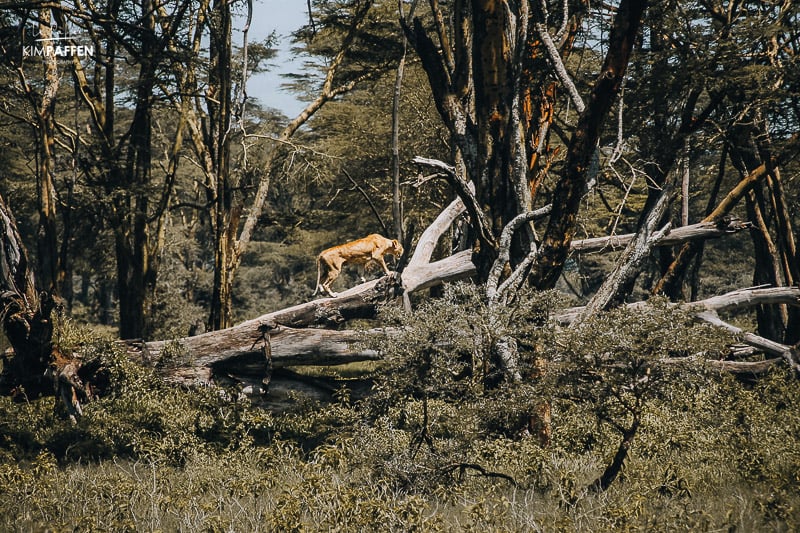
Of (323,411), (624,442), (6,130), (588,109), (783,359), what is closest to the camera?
(624,442)

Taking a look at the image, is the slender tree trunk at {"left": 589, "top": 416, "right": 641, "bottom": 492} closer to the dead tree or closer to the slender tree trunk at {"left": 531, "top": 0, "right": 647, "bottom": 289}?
the slender tree trunk at {"left": 531, "top": 0, "right": 647, "bottom": 289}

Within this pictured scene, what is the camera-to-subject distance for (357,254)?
1381 centimetres

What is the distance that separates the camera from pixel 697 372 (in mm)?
5887

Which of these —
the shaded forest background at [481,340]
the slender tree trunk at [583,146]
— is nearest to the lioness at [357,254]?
the shaded forest background at [481,340]

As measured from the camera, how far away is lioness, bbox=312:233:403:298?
13680 mm

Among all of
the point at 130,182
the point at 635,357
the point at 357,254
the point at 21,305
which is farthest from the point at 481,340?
the point at 130,182

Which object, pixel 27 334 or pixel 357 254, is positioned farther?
pixel 357 254

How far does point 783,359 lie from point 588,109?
667cm

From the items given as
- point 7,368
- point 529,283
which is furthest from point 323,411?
point 7,368

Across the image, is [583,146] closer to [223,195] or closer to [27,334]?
[27,334]

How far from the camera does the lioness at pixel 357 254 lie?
539 inches

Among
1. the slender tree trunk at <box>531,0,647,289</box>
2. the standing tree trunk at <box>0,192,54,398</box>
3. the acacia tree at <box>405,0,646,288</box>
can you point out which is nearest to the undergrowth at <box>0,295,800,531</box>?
the standing tree trunk at <box>0,192,54,398</box>

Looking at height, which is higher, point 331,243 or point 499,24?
point 499,24

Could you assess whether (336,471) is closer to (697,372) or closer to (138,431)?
(138,431)
